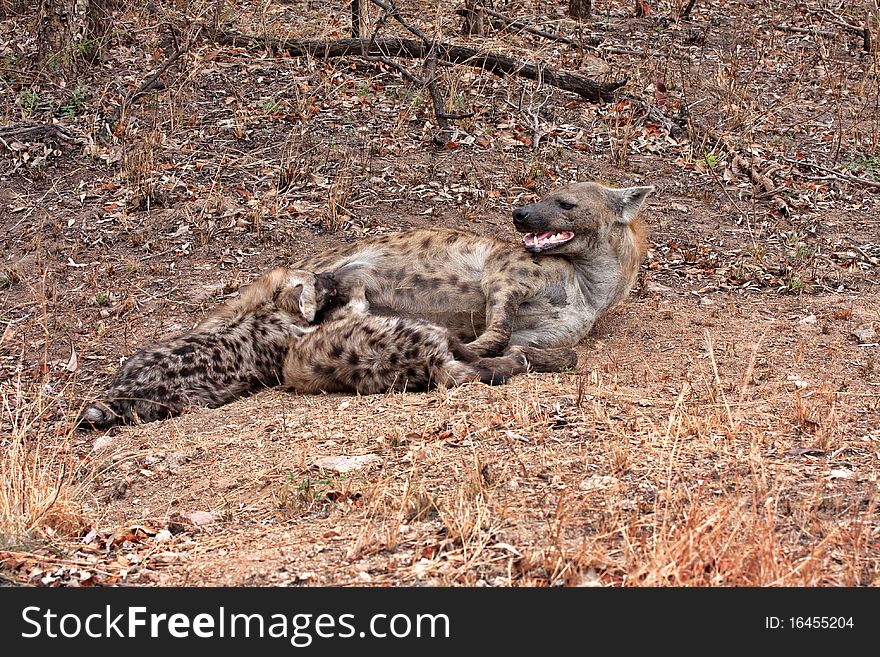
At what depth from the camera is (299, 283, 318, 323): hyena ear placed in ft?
20.6

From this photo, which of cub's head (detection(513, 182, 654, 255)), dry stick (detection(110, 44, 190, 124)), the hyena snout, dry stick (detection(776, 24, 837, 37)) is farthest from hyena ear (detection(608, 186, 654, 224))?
dry stick (detection(776, 24, 837, 37))

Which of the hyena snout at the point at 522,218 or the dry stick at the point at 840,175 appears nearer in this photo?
the hyena snout at the point at 522,218

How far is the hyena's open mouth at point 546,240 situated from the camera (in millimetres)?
6773

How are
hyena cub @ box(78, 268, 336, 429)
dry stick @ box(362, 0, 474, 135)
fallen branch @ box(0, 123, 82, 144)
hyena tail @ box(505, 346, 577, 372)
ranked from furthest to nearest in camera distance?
dry stick @ box(362, 0, 474, 135) < fallen branch @ box(0, 123, 82, 144) < hyena tail @ box(505, 346, 577, 372) < hyena cub @ box(78, 268, 336, 429)

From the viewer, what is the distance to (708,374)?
19.3ft

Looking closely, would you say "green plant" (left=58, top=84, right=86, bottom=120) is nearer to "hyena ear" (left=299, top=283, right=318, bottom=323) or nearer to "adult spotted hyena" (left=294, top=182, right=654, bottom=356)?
"adult spotted hyena" (left=294, top=182, right=654, bottom=356)

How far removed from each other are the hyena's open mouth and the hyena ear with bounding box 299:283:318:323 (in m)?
1.44

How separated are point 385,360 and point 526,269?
133cm

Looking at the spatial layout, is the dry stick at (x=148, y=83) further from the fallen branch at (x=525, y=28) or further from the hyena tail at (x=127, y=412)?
the hyena tail at (x=127, y=412)

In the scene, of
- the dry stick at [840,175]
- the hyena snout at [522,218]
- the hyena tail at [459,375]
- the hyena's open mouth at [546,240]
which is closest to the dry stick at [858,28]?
the dry stick at [840,175]

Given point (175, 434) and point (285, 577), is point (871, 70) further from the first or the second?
point (285, 577)

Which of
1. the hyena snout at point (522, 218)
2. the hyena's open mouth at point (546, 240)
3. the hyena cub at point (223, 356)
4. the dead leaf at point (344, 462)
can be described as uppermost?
the hyena snout at point (522, 218)

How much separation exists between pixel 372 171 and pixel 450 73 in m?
1.57

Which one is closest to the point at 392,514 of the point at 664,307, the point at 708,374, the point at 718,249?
the point at 708,374
